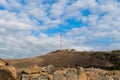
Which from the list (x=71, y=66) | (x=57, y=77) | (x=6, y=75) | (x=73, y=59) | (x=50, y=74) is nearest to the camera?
(x=6, y=75)

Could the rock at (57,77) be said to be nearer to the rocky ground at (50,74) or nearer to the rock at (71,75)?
the rocky ground at (50,74)

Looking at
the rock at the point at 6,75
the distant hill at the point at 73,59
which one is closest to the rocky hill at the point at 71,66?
the distant hill at the point at 73,59

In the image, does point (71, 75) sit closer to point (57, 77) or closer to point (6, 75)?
point (57, 77)

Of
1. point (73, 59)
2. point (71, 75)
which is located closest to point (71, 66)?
point (71, 75)

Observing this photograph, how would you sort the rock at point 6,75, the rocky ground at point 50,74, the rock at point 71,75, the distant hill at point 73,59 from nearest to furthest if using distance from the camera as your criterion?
the rock at point 6,75, the rocky ground at point 50,74, the rock at point 71,75, the distant hill at point 73,59

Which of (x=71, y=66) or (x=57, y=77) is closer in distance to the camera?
(x=57, y=77)

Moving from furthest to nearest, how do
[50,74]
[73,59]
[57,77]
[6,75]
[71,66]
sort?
[73,59] → [71,66] → [50,74] → [57,77] → [6,75]

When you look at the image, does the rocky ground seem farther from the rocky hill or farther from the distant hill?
the distant hill

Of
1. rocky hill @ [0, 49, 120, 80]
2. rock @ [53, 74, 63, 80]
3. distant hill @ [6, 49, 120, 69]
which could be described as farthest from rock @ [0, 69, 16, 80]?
distant hill @ [6, 49, 120, 69]

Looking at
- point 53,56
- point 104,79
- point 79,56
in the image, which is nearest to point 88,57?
point 79,56

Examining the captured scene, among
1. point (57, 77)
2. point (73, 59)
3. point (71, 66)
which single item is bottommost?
point (57, 77)

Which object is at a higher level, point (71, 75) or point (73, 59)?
point (73, 59)

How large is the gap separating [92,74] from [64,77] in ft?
3.28

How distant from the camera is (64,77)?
7.54 m
